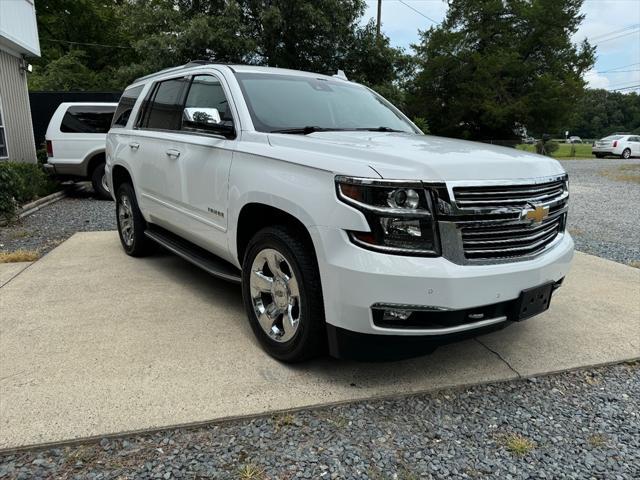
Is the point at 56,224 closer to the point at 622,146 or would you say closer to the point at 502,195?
the point at 502,195

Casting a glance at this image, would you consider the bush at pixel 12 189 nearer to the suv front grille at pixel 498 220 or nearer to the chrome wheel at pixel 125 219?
the chrome wheel at pixel 125 219

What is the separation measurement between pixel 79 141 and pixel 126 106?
5698 mm

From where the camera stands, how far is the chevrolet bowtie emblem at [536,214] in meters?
2.81

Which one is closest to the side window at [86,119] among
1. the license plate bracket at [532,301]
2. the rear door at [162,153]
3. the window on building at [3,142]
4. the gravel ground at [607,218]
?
the window on building at [3,142]

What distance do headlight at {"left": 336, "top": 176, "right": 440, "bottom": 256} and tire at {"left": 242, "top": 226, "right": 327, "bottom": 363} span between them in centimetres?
44

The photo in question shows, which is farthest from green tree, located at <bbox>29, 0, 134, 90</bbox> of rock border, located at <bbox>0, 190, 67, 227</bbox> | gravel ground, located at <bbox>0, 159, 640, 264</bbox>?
gravel ground, located at <bbox>0, 159, 640, 264</bbox>

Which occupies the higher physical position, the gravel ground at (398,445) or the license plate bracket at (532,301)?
the license plate bracket at (532,301)

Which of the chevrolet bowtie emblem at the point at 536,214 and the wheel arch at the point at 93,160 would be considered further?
the wheel arch at the point at 93,160

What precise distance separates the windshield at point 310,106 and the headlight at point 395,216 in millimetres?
1186

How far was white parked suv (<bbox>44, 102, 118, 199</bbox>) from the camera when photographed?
10.6 m

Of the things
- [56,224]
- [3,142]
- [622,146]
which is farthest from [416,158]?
[622,146]

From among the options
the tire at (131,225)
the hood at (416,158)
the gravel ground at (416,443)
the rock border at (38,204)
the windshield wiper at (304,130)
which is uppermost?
the windshield wiper at (304,130)

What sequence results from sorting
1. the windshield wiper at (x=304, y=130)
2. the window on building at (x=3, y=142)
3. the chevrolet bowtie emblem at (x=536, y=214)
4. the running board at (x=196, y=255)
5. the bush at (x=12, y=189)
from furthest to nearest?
the window on building at (x=3, y=142), the bush at (x=12, y=189), the running board at (x=196, y=255), the windshield wiper at (x=304, y=130), the chevrolet bowtie emblem at (x=536, y=214)

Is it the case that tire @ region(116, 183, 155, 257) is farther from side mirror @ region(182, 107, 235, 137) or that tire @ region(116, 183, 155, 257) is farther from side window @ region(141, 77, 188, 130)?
side mirror @ region(182, 107, 235, 137)
